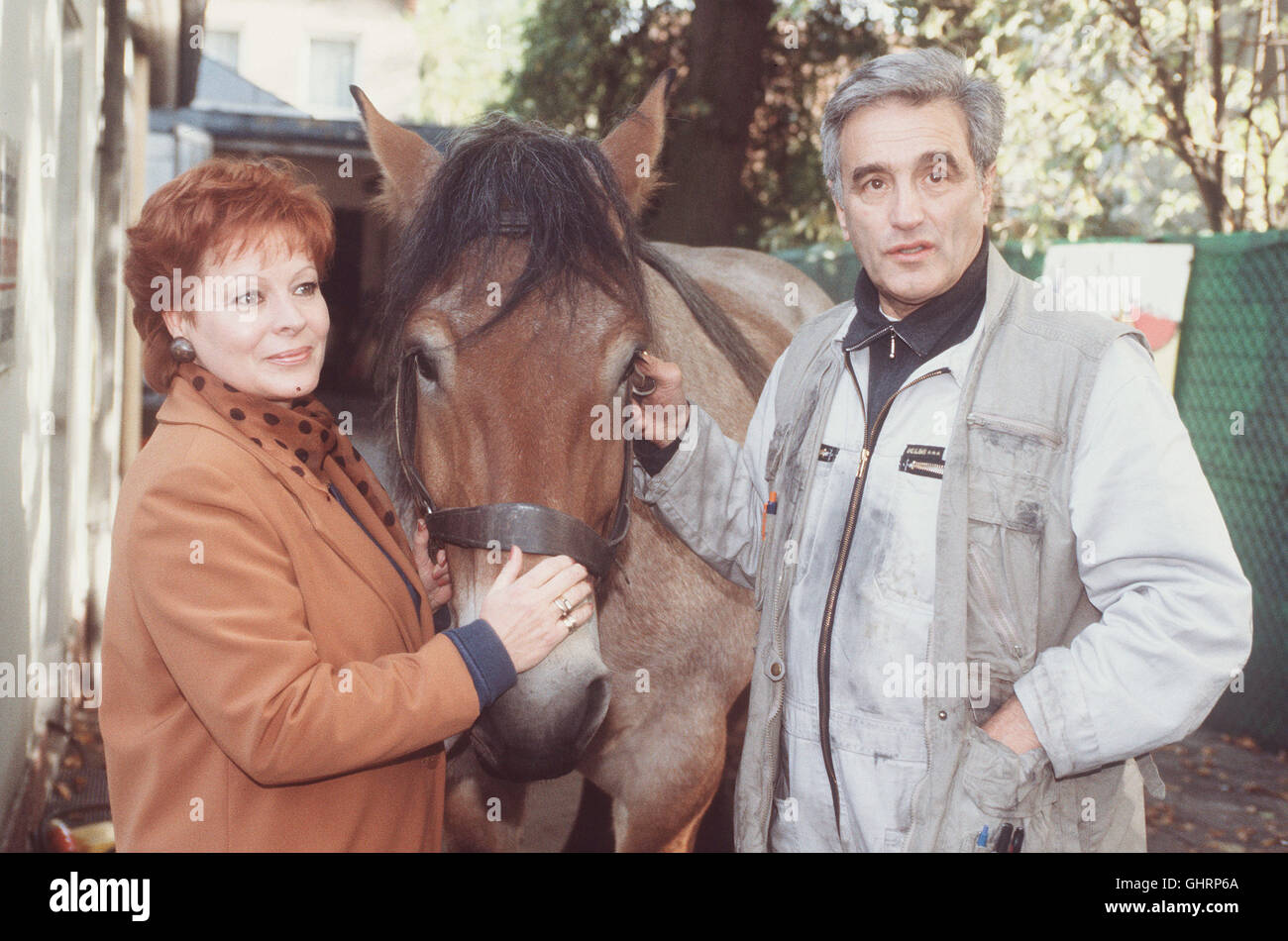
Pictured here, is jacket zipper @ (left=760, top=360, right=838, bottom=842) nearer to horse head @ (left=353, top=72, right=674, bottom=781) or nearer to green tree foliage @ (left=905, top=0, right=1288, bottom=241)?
horse head @ (left=353, top=72, right=674, bottom=781)

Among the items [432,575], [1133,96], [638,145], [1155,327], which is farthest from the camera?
[1133,96]

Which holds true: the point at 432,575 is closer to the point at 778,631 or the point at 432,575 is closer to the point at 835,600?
the point at 778,631

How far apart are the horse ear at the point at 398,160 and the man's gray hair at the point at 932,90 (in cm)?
101

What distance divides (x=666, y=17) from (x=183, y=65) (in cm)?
477

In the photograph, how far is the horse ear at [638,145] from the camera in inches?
103

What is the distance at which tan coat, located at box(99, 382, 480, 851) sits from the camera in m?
1.50

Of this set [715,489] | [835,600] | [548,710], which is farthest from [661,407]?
[548,710]

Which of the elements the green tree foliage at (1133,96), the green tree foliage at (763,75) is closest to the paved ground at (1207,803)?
the green tree foliage at (1133,96)

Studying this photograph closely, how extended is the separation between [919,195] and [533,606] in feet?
3.22

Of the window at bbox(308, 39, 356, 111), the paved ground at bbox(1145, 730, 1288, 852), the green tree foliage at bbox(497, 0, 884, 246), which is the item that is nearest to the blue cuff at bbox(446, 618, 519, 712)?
the paved ground at bbox(1145, 730, 1288, 852)

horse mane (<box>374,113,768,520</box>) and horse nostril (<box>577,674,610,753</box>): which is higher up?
horse mane (<box>374,113,768,520</box>)

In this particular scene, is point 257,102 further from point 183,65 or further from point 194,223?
point 194,223

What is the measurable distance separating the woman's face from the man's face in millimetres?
979

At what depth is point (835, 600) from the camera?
1.87 m
